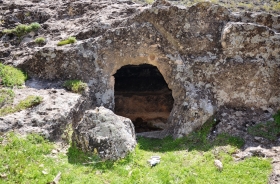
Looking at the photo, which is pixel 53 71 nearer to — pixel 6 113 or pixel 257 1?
pixel 6 113

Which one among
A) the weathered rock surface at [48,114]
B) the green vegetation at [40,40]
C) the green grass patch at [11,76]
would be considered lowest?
the weathered rock surface at [48,114]

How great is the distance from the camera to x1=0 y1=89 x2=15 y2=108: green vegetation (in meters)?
8.88

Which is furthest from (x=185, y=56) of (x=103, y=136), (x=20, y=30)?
(x=20, y=30)

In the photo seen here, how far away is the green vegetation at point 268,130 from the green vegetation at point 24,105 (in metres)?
7.44

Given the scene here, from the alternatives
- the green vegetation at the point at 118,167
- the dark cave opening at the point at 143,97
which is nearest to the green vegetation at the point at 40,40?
the green vegetation at the point at 118,167

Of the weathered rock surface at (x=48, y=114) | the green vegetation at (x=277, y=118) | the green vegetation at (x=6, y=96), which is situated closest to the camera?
the weathered rock surface at (x=48, y=114)

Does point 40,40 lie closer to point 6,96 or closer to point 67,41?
point 67,41

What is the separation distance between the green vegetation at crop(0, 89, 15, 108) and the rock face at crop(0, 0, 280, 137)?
6.26 feet

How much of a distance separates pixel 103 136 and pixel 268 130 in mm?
5852

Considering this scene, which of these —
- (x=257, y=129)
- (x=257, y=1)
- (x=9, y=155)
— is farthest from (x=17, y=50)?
(x=257, y=1)

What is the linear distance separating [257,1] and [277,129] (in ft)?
51.5

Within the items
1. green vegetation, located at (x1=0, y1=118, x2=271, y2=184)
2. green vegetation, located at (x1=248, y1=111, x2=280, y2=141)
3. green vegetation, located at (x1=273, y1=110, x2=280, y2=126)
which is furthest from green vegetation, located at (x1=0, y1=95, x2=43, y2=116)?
green vegetation, located at (x1=273, y1=110, x2=280, y2=126)

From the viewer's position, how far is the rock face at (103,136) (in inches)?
307

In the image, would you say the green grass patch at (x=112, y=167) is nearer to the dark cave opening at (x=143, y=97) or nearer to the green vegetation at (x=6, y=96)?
the green vegetation at (x=6, y=96)
